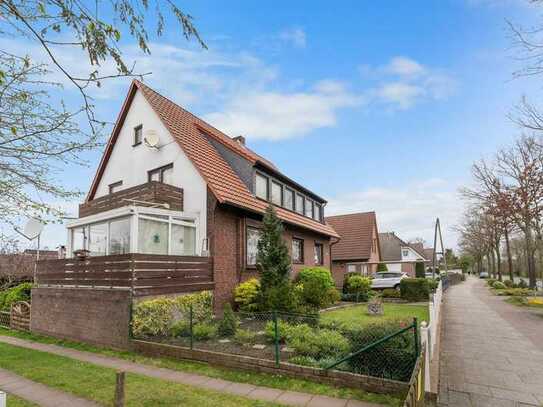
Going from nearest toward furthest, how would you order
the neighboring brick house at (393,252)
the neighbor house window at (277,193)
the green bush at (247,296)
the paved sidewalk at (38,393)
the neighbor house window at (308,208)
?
the paved sidewalk at (38,393) → the green bush at (247,296) → the neighbor house window at (277,193) → the neighbor house window at (308,208) → the neighboring brick house at (393,252)

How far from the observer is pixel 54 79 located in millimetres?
5633

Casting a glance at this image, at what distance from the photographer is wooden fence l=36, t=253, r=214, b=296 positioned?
9.27 meters

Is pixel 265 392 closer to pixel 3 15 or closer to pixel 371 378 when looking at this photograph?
pixel 371 378

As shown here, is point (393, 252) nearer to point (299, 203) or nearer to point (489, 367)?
point (299, 203)

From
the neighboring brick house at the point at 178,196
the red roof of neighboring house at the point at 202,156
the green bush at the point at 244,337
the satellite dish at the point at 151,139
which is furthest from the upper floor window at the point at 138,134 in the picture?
the green bush at the point at 244,337

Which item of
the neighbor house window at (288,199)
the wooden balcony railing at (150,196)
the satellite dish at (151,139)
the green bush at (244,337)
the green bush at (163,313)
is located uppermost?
the satellite dish at (151,139)

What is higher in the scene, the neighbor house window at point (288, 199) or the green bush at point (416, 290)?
the neighbor house window at point (288, 199)

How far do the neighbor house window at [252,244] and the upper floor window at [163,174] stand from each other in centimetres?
376

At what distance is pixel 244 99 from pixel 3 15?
245 inches

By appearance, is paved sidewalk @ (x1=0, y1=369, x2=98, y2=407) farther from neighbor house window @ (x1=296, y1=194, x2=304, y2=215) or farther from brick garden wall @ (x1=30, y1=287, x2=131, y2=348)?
neighbor house window @ (x1=296, y1=194, x2=304, y2=215)

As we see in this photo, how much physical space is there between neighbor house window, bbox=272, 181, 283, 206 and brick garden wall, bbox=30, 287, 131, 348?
8769 millimetres

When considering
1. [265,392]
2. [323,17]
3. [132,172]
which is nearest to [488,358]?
[265,392]

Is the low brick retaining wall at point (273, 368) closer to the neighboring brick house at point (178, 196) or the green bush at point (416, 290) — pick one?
the neighboring brick house at point (178, 196)

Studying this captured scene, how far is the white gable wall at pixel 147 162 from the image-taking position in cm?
1253
